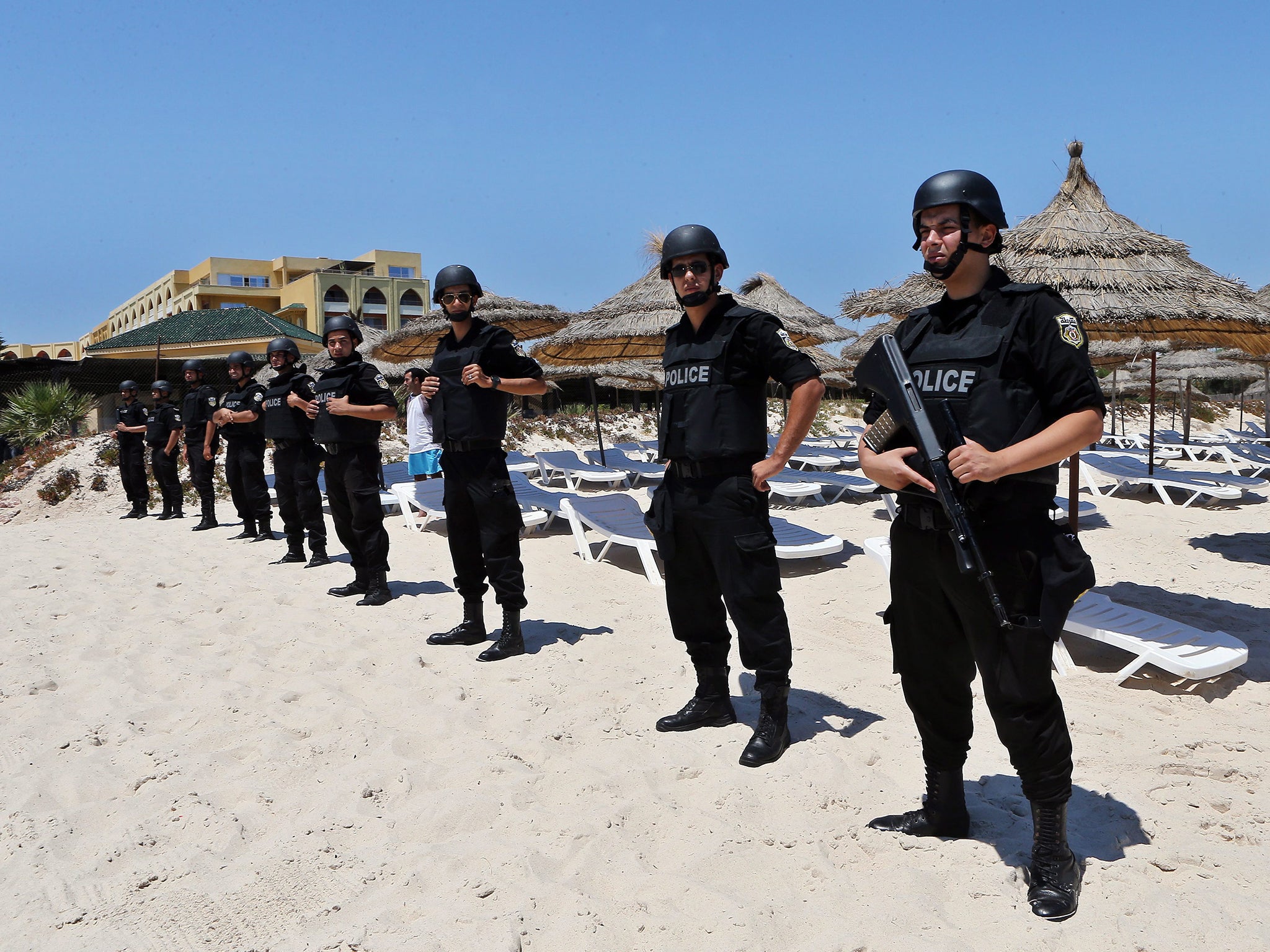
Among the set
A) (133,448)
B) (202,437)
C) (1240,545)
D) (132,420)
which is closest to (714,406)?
(1240,545)

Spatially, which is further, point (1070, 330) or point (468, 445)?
point (468, 445)

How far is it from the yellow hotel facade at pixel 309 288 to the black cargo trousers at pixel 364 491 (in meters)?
37.0

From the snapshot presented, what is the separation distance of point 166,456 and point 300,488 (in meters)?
4.95

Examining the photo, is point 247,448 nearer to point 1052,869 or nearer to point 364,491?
point 364,491

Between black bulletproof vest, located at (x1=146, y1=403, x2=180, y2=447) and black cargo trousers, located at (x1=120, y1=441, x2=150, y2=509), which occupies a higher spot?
black bulletproof vest, located at (x1=146, y1=403, x2=180, y2=447)

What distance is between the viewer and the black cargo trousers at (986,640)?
1914mm

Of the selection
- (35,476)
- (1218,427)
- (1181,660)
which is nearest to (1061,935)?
(1181,660)

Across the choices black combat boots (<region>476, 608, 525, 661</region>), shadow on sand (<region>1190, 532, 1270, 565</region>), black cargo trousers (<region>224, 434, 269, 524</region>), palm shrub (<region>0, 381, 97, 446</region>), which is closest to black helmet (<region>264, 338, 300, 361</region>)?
black cargo trousers (<region>224, 434, 269, 524</region>)

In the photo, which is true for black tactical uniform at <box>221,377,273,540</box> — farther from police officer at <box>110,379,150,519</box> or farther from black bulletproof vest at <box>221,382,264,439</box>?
police officer at <box>110,379,150,519</box>

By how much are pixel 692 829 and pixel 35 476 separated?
14328 millimetres

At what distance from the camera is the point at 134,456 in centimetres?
1047

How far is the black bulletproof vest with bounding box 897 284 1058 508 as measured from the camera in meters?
1.93

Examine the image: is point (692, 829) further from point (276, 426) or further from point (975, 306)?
point (276, 426)

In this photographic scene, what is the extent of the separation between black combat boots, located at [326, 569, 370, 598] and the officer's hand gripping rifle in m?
4.04
